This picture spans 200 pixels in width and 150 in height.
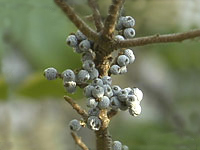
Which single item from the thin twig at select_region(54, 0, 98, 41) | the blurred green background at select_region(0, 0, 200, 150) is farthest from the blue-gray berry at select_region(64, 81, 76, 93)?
the blurred green background at select_region(0, 0, 200, 150)

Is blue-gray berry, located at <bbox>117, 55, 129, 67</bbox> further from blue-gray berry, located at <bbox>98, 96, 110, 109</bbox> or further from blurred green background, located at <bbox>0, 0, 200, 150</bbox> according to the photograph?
blurred green background, located at <bbox>0, 0, 200, 150</bbox>

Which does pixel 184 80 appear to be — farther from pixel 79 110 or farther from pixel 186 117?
pixel 79 110

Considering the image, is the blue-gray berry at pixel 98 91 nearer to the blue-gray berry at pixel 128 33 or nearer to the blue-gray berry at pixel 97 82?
the blue-gray berry at pixel 97 82

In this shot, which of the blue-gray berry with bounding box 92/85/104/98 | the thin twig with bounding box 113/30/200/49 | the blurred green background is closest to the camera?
the thin twig with bounding box 113/30/200/49

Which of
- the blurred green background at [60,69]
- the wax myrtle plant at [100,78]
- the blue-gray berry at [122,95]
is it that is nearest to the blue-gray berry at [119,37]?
the wax myrtle plant at [100,78]

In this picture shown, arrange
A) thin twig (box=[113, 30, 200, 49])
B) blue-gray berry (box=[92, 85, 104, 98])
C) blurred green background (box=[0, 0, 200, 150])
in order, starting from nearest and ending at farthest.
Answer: thin twig (box=[113, 30, 200, 49])
blue-gray berry (box=[92, 85, 104, 98])
blurred green background (box=[0, 0, 200, 150])

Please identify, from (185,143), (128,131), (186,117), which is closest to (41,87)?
(128,131)

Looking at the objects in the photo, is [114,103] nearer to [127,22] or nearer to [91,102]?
[91,102]
